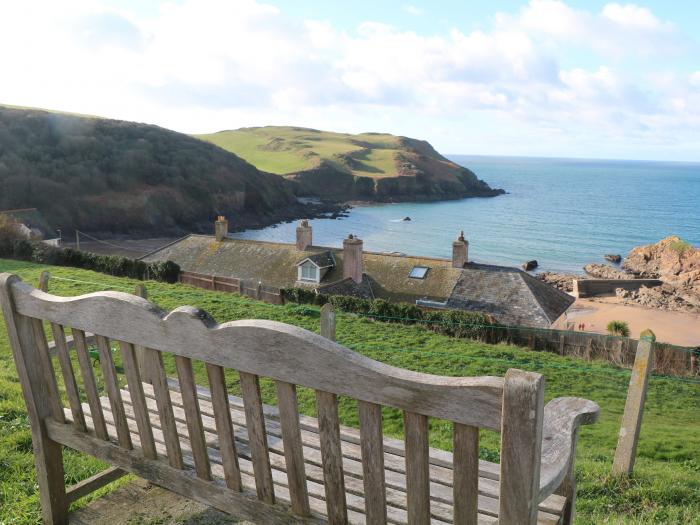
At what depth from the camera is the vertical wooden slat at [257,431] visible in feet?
7.41

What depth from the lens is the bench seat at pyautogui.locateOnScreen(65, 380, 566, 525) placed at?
2365mm

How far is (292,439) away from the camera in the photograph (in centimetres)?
220

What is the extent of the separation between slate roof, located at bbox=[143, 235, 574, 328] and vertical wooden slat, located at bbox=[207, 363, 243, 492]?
21934mm

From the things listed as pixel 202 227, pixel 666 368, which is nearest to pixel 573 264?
A: pixel 202 227

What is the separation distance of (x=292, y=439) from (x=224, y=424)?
37 cm

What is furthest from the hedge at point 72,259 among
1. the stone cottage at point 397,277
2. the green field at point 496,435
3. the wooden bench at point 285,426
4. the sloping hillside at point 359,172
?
the sloping hillside at point 359,172

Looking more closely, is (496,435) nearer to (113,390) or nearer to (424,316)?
(113,390)

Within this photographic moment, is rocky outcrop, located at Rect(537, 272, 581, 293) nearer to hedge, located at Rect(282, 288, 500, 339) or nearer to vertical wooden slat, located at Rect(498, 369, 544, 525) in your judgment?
hedge, located at Rect(282, 288, 500, 339)

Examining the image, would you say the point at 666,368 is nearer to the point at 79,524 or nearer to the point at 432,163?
the point at 79,524

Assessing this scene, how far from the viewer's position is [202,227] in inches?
3031

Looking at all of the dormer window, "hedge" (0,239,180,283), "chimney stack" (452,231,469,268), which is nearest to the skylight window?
"chimney stack" (452,231,469,268)

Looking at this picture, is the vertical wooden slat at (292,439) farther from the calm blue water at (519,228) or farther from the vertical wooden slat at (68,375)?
the calm blue water at (519,228)

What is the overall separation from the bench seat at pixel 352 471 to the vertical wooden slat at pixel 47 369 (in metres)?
0.11

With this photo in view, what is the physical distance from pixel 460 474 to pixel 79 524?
2652 millimetres
